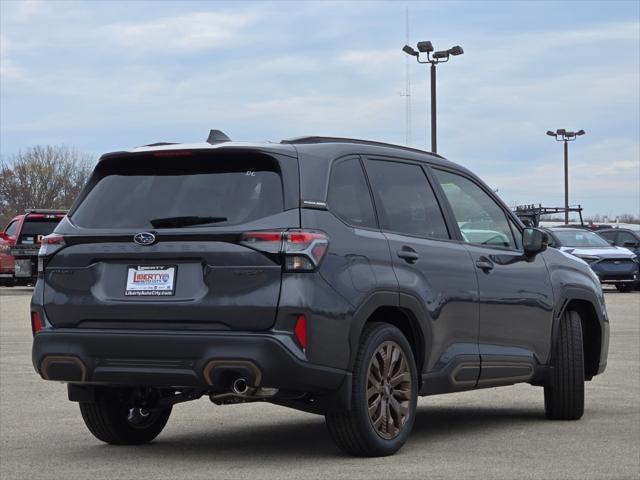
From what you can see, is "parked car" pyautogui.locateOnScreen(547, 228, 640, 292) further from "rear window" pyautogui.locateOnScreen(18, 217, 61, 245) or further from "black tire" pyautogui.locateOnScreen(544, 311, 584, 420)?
"black tire" pyautogui.locateOnScreen(544, 311, 584, 420)

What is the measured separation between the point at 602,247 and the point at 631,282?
1532 millimetres

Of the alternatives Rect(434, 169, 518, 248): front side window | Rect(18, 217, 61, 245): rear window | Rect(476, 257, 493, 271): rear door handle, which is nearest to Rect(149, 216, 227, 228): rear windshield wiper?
Rect(434, 169, 518, 248): front side window

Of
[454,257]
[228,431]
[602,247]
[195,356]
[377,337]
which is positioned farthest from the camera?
[602,247]

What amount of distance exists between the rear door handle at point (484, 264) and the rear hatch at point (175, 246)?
192 cm

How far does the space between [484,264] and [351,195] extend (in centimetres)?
149

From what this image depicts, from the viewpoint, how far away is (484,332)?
9.34m

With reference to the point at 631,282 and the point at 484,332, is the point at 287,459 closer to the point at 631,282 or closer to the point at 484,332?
the point at 484,332

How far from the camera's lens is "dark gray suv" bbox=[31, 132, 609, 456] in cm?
759

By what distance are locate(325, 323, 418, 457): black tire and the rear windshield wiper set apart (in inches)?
43.9

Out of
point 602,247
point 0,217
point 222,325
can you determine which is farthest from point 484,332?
point 0,217

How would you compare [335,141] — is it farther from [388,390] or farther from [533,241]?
[533,241]

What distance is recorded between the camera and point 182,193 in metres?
8.03

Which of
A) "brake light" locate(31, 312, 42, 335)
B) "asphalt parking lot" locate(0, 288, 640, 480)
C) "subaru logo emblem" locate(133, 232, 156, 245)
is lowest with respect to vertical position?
"asphalt parking lot" locate(0, 288, 640, 480)

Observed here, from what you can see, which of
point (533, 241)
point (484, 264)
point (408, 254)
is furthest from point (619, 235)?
point (408, 254)
